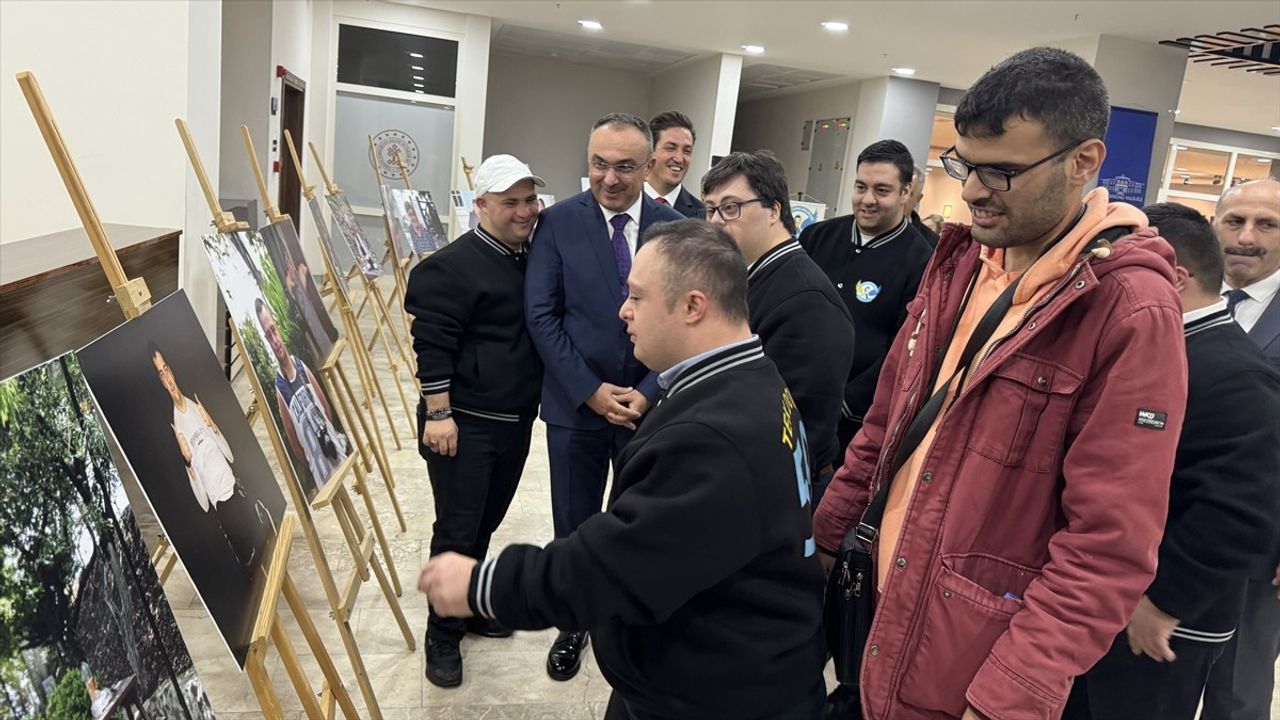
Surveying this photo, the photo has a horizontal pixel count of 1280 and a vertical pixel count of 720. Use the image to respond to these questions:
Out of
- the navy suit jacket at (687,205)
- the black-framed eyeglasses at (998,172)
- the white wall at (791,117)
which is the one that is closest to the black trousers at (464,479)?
the navy suit jacket at (687,205)

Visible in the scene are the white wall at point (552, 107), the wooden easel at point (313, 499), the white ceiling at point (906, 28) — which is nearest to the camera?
the wooden easel at point (313, 499)

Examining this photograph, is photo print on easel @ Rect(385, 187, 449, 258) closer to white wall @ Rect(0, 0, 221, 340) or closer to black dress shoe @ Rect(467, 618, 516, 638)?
white wall @ Rect(0, 0, 221, 340)

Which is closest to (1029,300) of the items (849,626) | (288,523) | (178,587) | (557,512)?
(849,626)

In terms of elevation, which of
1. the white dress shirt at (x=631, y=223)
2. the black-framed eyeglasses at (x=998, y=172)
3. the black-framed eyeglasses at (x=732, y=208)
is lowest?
the white dress shirt at (x=631, y=223)

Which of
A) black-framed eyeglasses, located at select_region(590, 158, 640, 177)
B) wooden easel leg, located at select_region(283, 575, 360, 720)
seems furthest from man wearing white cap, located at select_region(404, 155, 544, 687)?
wooden easel leg, located at select_region(283, 575, 360, 720)

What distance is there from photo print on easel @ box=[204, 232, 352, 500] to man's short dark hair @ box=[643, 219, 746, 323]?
3.39 ft

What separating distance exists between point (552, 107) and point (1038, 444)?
13.1 meters

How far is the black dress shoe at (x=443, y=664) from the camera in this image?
2332mm

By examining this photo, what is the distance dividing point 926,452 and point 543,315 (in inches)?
51.0

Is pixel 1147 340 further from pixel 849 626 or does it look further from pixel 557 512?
pixel 557 512

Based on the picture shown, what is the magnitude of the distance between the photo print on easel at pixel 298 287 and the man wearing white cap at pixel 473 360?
1.23 feet

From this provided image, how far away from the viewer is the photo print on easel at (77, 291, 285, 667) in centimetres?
105

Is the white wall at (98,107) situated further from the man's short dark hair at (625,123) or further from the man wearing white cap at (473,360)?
the man's short dark hair at (625,123)

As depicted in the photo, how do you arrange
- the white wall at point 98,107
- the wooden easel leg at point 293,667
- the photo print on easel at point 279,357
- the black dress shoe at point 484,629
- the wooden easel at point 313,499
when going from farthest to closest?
the white wall at point 98,107, the black dress shoe at point 484,629, the photo print on easel at point 279,357, the wooden easel at point 313,499, the wooden easel leg at point 293,667
